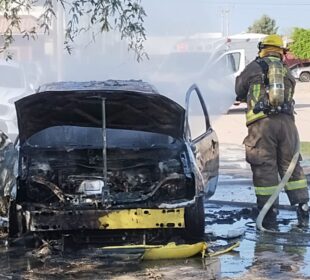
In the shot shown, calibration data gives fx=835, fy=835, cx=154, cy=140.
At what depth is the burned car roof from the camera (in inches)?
297

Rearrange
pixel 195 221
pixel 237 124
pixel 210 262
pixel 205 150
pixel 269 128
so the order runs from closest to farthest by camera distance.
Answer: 1. pixel 210 262
2. pixel 195 221
3. pixel 269 128
4. pixel 205 150
5. pixel 237 124

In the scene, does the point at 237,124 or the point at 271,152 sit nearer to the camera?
the point at 271,152

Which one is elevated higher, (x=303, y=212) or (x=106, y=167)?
(x=106, y=167)

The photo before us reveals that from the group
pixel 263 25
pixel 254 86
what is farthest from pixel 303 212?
pixel 263 25

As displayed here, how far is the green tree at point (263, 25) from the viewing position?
8531 cm

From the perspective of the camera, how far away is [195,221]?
737 centimetres

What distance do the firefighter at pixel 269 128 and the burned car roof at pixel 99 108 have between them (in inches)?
48.4

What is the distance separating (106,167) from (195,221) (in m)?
0.94

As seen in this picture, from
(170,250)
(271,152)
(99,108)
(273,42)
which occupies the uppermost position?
(273,42)

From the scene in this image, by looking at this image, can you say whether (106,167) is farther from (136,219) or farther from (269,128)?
(269,128)

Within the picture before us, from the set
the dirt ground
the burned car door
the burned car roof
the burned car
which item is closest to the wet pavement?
the burned car

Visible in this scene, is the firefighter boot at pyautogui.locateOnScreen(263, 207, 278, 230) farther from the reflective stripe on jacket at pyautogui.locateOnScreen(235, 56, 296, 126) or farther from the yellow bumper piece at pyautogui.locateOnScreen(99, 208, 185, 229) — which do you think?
the yellow bumper piece at pyautogui.locateOnScreen(99, 208, 185, 229)

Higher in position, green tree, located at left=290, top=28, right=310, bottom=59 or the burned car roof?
green tree, located at left=290, top=28, right=310, bottom=59

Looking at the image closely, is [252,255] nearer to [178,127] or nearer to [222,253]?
[222,253]
